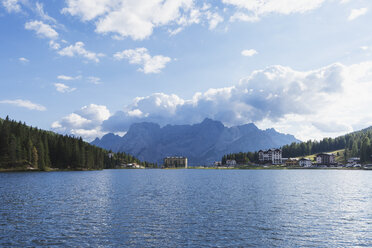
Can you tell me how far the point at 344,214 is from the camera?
2179 inches

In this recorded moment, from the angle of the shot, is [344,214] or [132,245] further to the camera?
[344,214]

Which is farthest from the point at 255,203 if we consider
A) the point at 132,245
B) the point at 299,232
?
the point at 132,245

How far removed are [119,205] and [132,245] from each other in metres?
30.4

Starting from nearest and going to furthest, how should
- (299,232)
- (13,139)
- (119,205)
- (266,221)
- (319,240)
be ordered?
(319,240), (299,232), (266,221), (119,205), (13,139)

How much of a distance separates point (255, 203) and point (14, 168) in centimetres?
18969

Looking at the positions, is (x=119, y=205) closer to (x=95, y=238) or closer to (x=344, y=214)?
(x=95, y=238)

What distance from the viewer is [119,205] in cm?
6419

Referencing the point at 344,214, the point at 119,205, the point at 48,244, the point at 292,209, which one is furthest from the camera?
the point at 119,205

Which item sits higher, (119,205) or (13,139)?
(13,139)

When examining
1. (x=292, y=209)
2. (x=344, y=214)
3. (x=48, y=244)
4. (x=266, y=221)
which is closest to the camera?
(x=48, y=244)

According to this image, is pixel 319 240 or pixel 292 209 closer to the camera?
pixel 319 240

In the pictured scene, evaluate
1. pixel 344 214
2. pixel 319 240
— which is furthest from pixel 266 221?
pixel 344 214

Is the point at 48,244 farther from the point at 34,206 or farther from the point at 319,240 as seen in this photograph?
the point at 319,240

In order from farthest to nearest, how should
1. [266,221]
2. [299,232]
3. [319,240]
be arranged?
[266,221], [299,232], [319,240]
